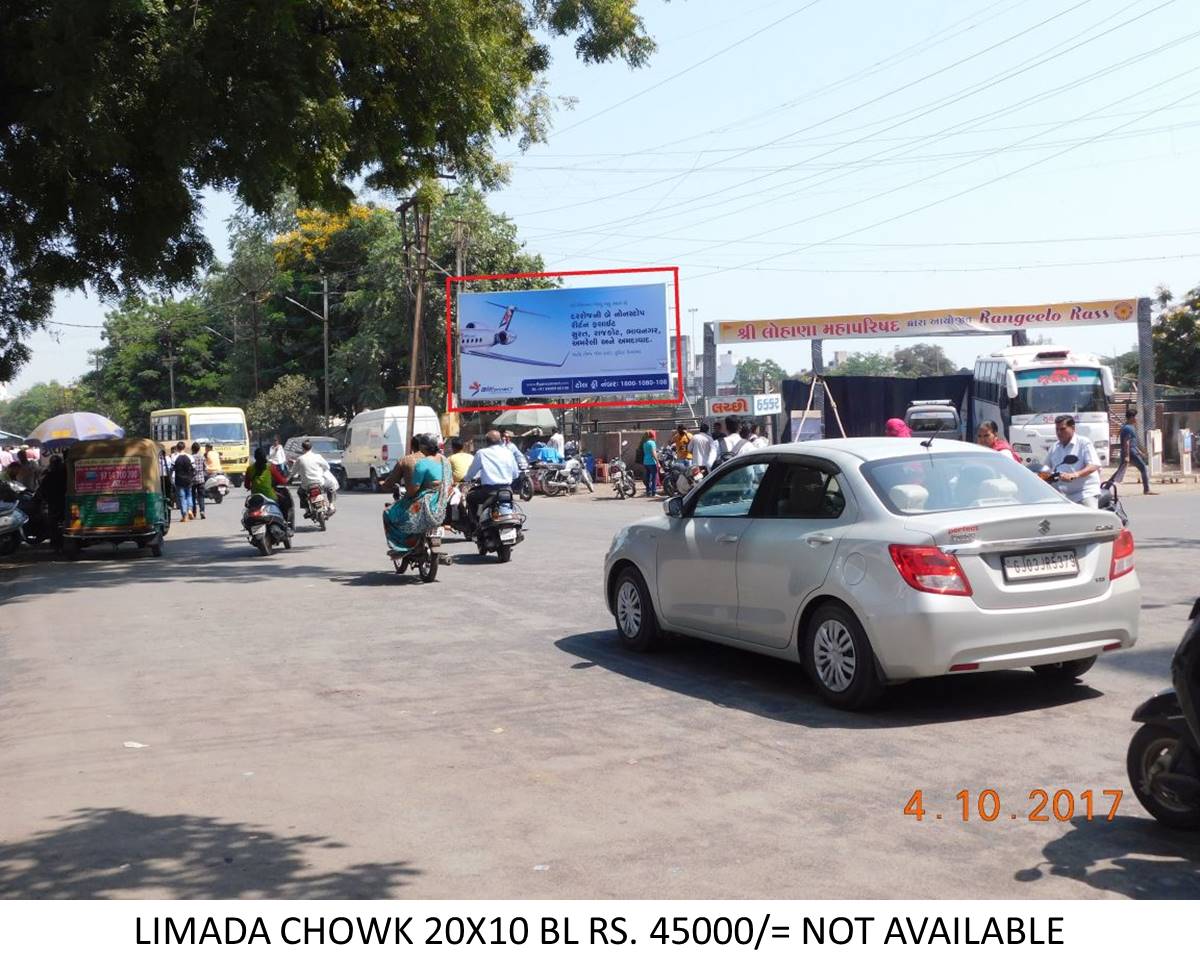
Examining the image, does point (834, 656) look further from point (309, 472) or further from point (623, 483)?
point (623, 483)

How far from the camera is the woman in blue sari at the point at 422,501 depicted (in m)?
14.9

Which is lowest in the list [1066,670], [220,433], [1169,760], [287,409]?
[1066,670]

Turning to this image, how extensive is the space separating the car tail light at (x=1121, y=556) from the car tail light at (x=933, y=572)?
3.62 feet

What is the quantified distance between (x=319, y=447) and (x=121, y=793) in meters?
42.0

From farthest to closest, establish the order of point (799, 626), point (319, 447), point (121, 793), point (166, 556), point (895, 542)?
1. point (319, 447)
2. point (166, 556)
3. point (799, 626)
4. point (895, 542)
5. point (121, 793)

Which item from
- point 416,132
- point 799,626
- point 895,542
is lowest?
point 799,626

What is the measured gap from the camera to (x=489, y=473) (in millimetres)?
17203

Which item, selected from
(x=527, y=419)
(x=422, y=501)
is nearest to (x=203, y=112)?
(x=422, y=501)

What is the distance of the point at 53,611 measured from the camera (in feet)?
45.8

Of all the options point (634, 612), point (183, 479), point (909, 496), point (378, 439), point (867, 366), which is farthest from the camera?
point (867, 366)

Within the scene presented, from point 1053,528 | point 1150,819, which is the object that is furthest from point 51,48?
point 1150,819

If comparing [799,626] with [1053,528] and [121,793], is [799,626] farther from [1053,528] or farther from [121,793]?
[121,793]

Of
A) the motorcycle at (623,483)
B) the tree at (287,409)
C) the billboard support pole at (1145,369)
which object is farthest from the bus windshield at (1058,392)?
the tree at (287,409)

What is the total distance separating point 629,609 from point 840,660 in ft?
8.53
